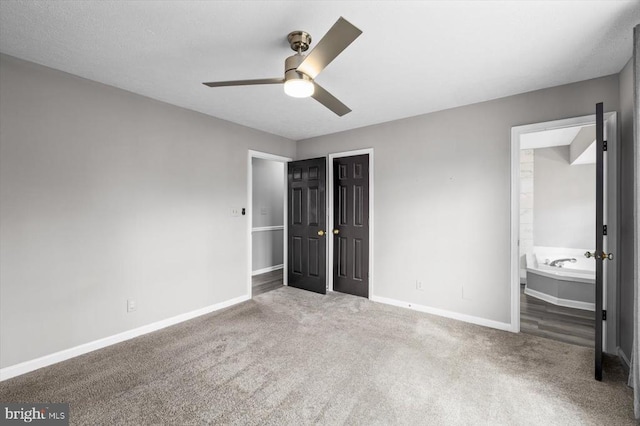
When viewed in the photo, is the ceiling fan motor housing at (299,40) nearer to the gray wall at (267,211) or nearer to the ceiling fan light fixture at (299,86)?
the ceiling fan light fixture at (299,86)

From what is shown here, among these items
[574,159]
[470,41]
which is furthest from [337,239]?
[574,159]

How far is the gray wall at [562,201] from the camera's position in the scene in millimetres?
4664

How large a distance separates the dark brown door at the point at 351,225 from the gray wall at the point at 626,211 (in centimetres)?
256

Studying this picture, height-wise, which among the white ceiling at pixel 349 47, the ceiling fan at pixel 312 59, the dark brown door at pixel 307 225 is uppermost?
the white ceiling at pixel 349 47

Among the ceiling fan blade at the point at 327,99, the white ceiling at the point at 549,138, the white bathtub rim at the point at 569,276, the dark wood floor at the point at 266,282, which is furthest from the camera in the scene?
the dark wood floor at the point at 266,282

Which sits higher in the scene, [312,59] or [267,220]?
[312,59]

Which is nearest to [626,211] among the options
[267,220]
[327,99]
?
[327,99]

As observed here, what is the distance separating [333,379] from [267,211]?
419 cm

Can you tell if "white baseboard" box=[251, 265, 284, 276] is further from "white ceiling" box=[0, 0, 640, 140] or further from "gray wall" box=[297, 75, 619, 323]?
"white ceiling" box=[0, 0, 640, 140]

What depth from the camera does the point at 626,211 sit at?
91.4 inches

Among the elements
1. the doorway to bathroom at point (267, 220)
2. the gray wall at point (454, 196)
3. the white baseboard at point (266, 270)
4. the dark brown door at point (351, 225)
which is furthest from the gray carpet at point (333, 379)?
the doorway to bathroom at point (267, 220)

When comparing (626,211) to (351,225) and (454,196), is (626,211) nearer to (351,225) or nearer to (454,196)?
(454,196)

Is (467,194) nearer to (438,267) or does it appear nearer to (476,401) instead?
(438,267)

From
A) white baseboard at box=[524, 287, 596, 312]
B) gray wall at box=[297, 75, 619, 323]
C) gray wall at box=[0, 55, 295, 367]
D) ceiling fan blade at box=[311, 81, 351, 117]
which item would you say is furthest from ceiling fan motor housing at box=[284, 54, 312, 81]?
white baseboard at box=[524, 287, 596, 312]
